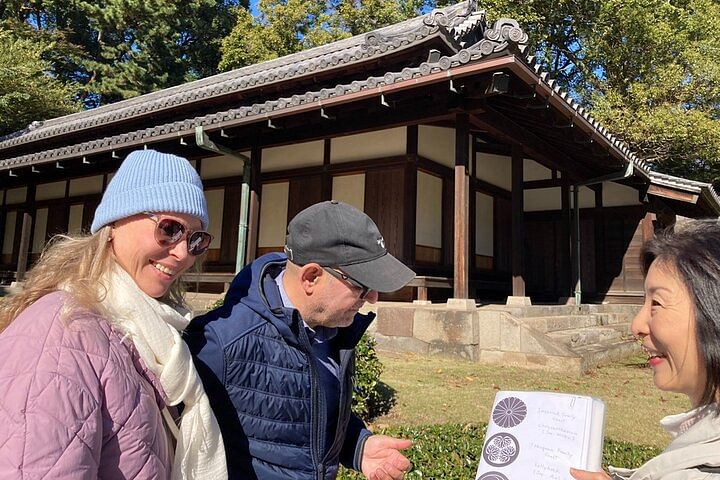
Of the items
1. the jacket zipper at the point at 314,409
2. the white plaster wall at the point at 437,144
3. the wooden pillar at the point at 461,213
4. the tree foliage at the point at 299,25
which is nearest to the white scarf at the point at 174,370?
the jacket zipper at the point at 314,409

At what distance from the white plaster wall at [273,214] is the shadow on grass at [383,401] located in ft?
17.0

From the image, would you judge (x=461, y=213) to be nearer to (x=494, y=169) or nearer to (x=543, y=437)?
(x=494, y=169)

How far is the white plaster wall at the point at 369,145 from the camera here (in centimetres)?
854

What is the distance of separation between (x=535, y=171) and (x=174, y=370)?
1238 centimetres

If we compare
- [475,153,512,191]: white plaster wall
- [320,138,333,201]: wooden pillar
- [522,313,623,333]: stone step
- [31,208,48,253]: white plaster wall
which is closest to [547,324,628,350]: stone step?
[522,313,623,333]: stone step

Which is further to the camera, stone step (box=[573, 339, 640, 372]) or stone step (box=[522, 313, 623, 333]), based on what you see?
stone step (box=[522, 313, 623, 333])

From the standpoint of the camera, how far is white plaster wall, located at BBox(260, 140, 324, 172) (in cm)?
950

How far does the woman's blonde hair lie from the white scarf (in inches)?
1.4

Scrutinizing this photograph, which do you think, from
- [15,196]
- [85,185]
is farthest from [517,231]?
[15,196]

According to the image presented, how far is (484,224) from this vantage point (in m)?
10.6

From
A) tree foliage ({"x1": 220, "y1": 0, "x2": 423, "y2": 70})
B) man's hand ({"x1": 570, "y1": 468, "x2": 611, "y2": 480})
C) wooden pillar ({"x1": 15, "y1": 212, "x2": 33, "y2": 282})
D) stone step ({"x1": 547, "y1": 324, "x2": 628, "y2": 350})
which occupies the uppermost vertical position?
tree foliage ({"x1": 220, "y1": 0, "x2": 423, "y2": 70})

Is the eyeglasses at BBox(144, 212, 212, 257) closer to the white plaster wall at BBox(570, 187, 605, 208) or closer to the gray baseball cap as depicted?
the gray baseball cap

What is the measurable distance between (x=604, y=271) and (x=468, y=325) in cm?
731

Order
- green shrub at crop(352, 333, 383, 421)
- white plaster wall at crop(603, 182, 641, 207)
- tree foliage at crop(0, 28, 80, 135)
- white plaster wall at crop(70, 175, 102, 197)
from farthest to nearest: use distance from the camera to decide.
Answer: tree foliage at crop(0, 28, 80, 135)
white plaster wall at crop(70, 175, 102, 197)
white plaster wall at crop(603, 182, 641, 207)
green shrub at crop(352, 333, 383, 421)
